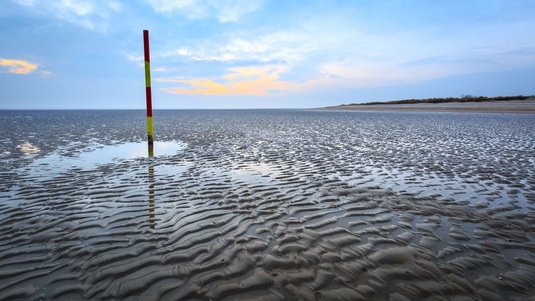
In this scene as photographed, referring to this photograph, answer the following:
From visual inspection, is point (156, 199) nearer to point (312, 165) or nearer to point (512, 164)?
point (312, 165)

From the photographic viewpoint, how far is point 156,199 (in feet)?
23.2

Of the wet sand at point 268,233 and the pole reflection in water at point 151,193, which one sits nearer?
the wet sand at point 268,233

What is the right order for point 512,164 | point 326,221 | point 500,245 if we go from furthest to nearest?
point 512,164 → point 326,221 → point 500,245

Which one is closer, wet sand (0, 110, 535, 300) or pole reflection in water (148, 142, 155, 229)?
wet sand (0, 110, 535, 300)

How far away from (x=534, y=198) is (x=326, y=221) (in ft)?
18.8

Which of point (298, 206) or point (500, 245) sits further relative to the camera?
point (298, 206)

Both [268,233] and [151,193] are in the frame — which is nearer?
[268,233]

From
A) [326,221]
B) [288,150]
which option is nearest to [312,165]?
[288,150]

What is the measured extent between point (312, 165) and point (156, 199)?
643 cm

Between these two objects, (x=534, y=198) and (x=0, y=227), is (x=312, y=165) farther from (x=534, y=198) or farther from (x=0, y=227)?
(x=0, y=227)

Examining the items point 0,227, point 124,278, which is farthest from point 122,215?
point 124,278

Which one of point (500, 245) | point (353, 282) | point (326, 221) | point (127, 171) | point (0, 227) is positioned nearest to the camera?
point (353, 282)

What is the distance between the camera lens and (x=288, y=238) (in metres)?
5.00

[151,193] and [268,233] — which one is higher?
[151,193]
